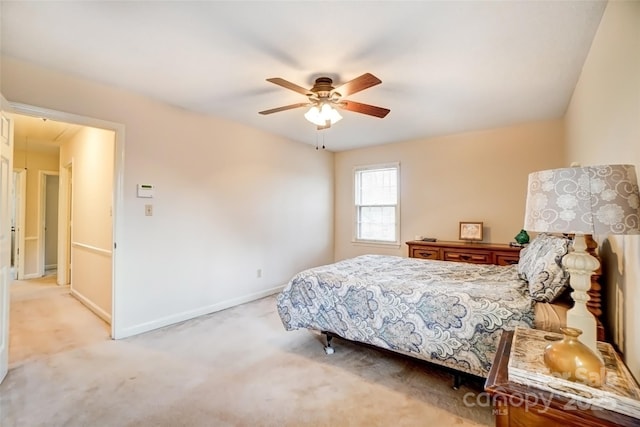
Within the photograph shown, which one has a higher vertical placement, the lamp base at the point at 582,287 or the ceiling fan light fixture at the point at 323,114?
the ceiling fan light fixture at the point at 323,114

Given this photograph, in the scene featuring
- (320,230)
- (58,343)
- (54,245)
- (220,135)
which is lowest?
(58,343)

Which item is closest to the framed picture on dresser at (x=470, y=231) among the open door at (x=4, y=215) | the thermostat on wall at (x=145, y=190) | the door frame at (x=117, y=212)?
the thermostat on wall at (x=145, y=190)

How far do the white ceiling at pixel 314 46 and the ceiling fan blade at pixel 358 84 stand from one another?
0.20 meters

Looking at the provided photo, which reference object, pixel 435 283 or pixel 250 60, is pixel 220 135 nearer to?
pixel 250 60

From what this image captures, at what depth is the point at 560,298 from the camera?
189cm

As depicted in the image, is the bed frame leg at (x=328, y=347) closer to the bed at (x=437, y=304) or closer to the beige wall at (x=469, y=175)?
the bed at (x=437, y=304)

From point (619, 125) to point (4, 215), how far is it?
3.91m

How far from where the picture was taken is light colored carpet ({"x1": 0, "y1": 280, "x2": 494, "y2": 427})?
1.84 metres

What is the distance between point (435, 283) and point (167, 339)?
8.43 feet

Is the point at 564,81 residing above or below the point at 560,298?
above

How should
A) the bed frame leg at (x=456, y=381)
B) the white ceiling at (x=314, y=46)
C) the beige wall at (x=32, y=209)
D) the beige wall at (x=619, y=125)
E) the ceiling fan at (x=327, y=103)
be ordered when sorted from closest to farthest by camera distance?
the beige wall at (x=619, y=125) < the white ceiling at (x=314, y=46) < the bed frame leg at (x=456, y=381) < the ceiling fan at (x=327, y=103) < the beige wall at (x=32, y=209)

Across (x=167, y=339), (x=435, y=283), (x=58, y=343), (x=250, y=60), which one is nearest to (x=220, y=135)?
(x=250, y=60)

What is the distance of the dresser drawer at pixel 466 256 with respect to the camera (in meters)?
3.85

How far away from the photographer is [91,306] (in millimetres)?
3838
